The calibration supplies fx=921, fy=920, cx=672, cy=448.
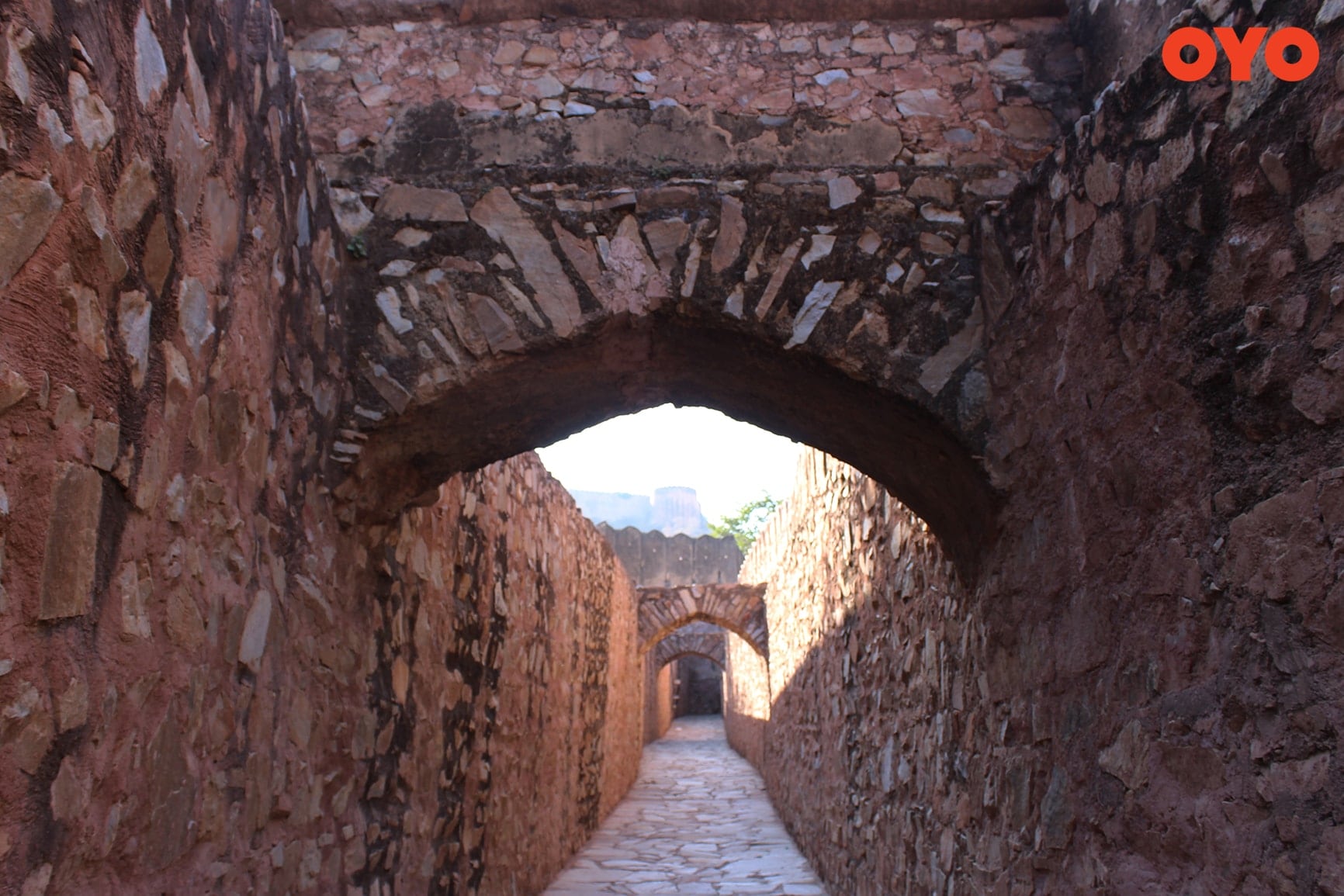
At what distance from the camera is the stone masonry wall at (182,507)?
1253 mm

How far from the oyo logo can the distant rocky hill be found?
73.2 metres

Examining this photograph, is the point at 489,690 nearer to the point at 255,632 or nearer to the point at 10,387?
the point at 255,632

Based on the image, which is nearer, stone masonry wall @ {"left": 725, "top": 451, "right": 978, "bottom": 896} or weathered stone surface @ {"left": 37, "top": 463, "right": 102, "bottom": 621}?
weathered stone surface @ {"left": 37, "top": 463, "right": 102, "bottom": 621}

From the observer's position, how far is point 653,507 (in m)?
78.0

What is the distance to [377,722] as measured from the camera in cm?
283

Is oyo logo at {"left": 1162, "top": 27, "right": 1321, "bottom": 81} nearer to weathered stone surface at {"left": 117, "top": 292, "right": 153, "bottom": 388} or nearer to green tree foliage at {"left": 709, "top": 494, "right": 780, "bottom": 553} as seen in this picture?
weathered stone surface at {"left": 117, "top": 292, "right": 153, "bottom": 388}

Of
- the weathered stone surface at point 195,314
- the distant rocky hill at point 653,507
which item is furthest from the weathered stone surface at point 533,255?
the distant rocky hill at point 653,507

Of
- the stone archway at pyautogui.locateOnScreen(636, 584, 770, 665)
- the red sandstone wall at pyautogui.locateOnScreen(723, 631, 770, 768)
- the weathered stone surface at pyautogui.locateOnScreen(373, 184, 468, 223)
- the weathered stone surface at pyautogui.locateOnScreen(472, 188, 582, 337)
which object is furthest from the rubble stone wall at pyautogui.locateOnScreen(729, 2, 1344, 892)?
the stone archway at pyautogui.locateOnScreen(636, 584, 770, 665)

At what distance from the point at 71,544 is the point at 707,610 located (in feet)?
35.3

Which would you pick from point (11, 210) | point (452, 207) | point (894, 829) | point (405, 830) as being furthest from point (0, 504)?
point (894, 829)

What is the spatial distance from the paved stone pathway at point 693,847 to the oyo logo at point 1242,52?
15.1ft

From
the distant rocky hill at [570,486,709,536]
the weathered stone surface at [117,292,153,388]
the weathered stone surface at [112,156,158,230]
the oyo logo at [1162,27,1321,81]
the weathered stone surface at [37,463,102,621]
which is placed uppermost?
the distant rocky hill at [570,486,709,536]

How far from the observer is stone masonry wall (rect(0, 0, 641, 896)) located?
1253 mm

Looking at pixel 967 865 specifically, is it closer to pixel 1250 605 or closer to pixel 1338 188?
pixel 1250 605
